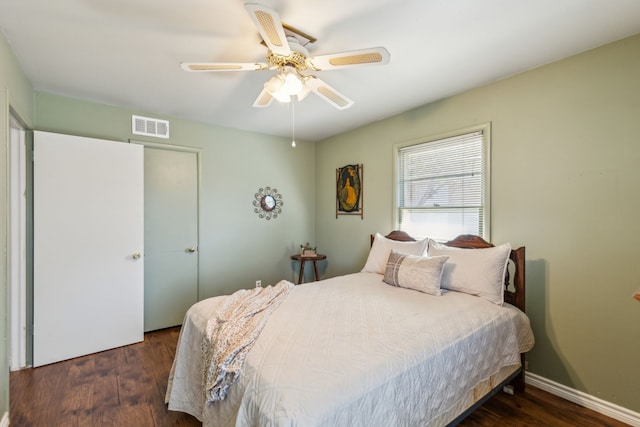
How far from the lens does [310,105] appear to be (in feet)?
9.87

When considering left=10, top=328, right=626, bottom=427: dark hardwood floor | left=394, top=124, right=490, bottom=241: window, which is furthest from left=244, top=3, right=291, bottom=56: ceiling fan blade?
left=10, top=328, right=626, bottom=427: dark hardwood floor

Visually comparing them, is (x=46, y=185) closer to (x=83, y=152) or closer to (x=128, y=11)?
(x=83, y=152)

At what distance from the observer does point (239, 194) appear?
3.82 meters

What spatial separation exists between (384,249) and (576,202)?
156 centimetres

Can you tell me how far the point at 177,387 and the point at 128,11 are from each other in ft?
7.37

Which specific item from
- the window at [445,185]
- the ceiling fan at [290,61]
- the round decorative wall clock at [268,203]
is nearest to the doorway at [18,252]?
the ceiling fan at [290,61]

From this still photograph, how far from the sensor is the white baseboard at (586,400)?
1.84 metres

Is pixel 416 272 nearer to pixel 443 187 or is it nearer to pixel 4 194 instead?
pixel 443 187

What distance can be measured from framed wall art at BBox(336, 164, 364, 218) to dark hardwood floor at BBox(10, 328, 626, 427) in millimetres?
2324

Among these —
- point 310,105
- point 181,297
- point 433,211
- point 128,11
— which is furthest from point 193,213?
point 433,211

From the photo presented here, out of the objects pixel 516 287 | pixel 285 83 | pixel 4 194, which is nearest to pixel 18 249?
pixel 4 194

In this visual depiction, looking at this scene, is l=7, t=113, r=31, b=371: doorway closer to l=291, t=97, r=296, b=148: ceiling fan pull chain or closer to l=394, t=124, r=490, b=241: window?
l=291, t=97, r=296, b=148: ceiling fan pull chain

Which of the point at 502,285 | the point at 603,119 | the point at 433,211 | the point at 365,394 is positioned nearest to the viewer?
the point at 365,394

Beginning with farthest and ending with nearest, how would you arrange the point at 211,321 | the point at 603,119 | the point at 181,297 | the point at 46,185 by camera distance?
the point at 181,297 → the point at 46,185 → the point at 603,119 → the point at 211,321
